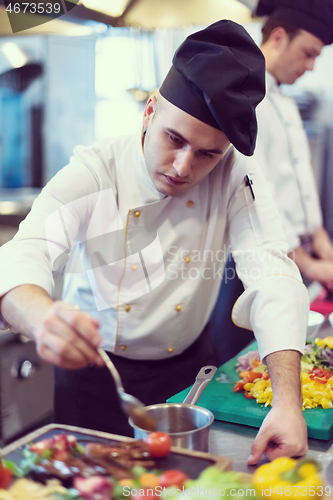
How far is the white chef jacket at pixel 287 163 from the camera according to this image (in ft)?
7.19

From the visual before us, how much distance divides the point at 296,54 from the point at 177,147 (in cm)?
128

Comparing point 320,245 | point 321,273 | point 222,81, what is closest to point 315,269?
point 321,273

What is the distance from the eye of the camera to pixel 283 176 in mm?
2256

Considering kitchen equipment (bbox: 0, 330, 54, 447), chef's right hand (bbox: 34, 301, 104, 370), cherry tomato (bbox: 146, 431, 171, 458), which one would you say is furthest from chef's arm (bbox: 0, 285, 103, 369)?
kitchen equipment (bbox: 0, 330, 54, 447)

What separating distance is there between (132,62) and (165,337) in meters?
2.34

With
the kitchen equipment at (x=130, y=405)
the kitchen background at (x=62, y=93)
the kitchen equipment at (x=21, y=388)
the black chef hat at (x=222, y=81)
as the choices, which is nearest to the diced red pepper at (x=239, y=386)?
the kitchen equipment at (x=130, y=405)

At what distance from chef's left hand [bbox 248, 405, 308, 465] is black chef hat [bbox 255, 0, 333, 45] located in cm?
171

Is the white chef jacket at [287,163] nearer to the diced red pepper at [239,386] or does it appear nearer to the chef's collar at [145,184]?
the chef's collar at [145,184]

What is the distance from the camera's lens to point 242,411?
1055 mm

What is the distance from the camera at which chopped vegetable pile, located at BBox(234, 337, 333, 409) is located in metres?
1.10

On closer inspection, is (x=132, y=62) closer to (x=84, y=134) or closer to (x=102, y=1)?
(x=84, y=134)

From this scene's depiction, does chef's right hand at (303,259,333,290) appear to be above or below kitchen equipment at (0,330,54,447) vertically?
above

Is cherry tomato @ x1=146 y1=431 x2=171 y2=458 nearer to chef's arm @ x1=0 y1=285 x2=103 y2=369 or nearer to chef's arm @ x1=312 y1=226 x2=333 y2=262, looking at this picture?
chef's arm @ x1=0 y1=285 x2=103 y2=369

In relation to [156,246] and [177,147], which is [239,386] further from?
[177,147]
